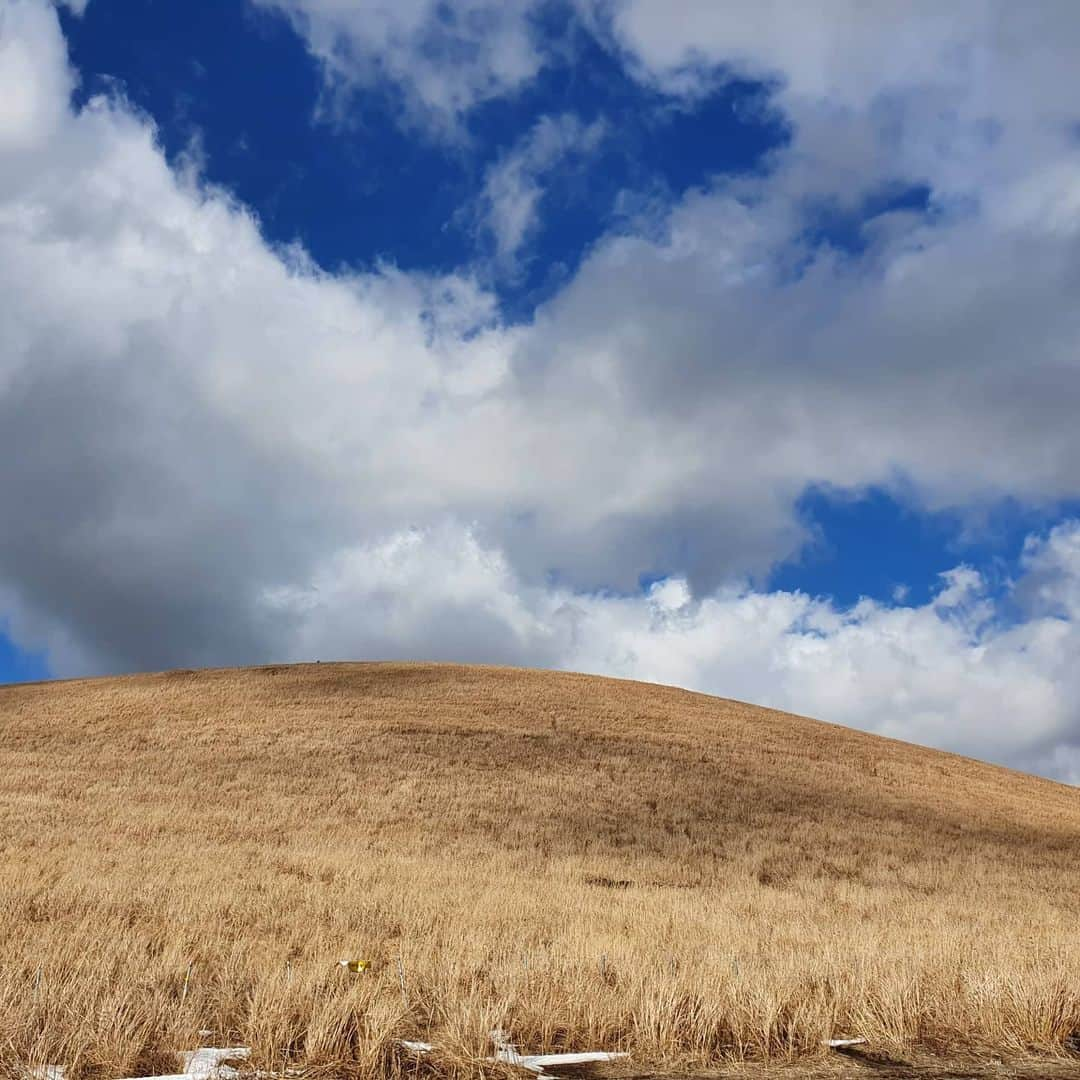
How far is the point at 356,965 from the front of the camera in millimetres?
11641

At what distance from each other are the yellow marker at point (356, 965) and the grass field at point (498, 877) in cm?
28

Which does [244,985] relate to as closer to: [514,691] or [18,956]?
[18,956]

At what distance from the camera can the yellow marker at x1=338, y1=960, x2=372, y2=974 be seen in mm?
11061

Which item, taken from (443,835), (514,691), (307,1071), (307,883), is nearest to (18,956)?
(307,1071)

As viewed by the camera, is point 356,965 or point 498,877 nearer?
point 356,965

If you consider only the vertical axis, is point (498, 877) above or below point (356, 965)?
above

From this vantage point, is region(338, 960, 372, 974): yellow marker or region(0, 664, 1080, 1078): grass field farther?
region(338, 960, 372, 974): yellow marker

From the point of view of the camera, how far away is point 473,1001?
819 cm

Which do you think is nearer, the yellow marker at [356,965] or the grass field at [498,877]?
the grass field at [498,877]

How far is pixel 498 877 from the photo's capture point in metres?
23.7

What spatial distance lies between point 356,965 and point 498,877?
12.5 metres

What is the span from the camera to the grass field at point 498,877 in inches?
324

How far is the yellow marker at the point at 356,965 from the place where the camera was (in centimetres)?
1106

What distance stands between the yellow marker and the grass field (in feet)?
0.91
